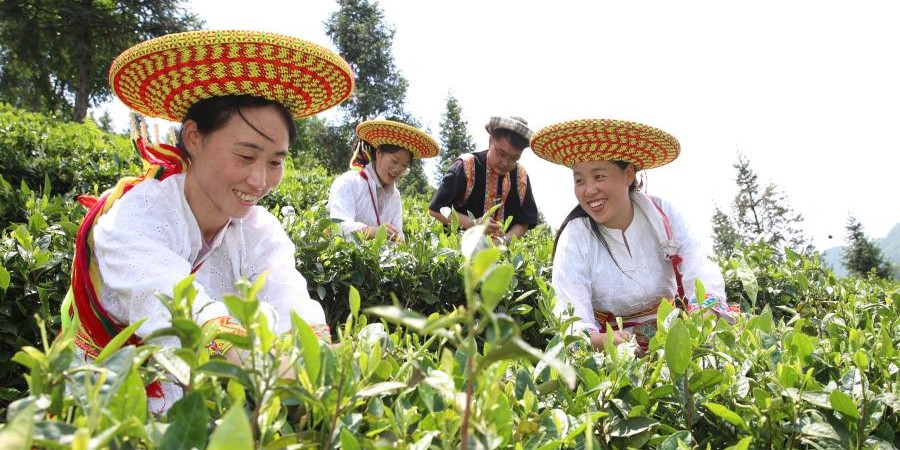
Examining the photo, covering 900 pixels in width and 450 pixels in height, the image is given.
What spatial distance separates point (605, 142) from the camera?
3006 millimetres

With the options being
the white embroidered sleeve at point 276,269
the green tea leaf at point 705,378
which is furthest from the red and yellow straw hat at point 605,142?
the green tea leaf at point 705,378

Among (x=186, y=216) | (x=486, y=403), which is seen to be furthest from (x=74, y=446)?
(x=186, y=216)

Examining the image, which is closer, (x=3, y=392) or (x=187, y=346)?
(x=187, y=346)

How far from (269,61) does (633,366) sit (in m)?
1.41

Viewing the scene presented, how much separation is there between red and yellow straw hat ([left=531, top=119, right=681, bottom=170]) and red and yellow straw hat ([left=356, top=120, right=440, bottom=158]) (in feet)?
5.95

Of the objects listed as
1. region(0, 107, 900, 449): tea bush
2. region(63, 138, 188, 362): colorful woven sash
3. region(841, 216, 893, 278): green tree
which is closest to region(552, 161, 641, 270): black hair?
region(0, 107, 900, 449): tea bush

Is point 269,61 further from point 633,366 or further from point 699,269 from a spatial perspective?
point 699,269

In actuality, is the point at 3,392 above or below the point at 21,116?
below

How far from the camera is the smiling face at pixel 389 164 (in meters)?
4.89

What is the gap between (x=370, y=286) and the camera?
2852 mm

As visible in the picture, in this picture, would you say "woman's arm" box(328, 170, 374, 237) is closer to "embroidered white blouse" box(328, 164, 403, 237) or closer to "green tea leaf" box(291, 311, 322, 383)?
"embroidered white blouse" box(328, 164, 403, 237)

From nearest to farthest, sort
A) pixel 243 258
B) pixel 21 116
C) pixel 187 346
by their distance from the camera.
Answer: pixel 187 346 < pixel 243 258 < pixel 21 116

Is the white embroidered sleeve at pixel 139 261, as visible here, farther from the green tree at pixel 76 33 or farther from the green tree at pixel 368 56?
the green tree at pixel 368 56

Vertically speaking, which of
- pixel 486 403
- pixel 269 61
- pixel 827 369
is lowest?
pixel 827 369
